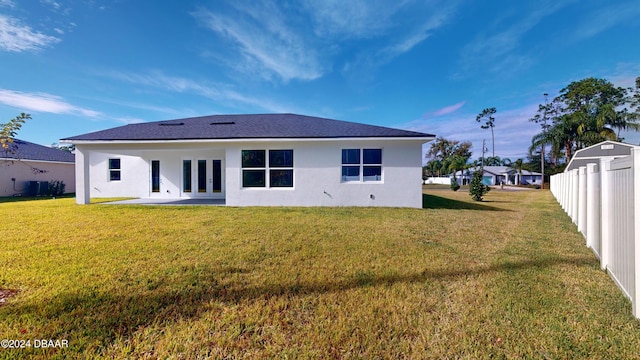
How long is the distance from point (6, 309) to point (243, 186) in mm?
9074

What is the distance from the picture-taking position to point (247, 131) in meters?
12.3

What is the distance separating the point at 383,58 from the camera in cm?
1678

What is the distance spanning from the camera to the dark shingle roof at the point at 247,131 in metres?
11.4

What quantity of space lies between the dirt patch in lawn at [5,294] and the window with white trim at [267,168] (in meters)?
8.64

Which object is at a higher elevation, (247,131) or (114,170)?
(247,131)

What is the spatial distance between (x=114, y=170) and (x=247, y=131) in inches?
403

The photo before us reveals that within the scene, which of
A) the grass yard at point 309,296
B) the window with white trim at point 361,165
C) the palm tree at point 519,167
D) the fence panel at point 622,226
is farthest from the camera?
the palm tree at point 519,167

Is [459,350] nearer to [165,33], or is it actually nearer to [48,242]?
[48,242]

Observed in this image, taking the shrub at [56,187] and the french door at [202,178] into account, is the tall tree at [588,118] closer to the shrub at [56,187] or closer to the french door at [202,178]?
the french door at [202,178]

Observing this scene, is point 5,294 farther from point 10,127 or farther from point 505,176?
point 505,176

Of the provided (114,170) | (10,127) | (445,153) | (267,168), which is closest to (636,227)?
(10,127)

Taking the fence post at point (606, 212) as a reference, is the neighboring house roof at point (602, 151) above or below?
above

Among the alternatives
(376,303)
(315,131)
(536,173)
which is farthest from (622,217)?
(536,173)

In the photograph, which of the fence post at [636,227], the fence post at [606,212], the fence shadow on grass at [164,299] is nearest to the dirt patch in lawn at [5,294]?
the fence shadow on grass at [164,299]
